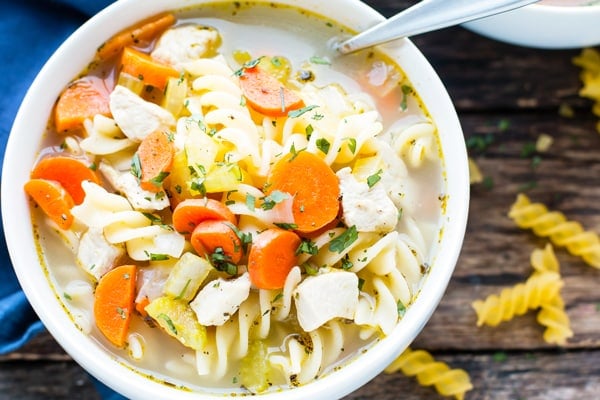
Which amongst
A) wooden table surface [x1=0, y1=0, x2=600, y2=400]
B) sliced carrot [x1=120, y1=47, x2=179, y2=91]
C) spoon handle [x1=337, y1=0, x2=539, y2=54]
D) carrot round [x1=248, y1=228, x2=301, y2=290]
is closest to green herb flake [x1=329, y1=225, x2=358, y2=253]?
carrot round [x1=248, y1=228, x2=301, y2=290]

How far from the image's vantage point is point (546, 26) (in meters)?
3.62

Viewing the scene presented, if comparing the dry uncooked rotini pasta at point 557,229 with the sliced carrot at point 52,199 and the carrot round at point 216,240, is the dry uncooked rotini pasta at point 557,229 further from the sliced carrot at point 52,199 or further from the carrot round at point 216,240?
the sliced carrot at point 52,199

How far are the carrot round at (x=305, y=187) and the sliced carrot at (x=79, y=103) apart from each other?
777 millimetres

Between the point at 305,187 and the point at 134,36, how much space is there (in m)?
0.98

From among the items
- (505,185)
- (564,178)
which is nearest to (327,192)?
(505,185)

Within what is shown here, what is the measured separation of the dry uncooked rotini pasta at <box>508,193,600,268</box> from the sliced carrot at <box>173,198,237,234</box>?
65.8 inches

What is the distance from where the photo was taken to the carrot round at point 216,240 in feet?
9.69

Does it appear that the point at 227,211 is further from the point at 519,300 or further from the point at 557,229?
the point at 557,229

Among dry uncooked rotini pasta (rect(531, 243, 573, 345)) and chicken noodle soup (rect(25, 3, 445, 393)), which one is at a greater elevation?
chicken noodle soup (rect(25, 3, 445, 393))

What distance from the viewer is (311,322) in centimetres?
298

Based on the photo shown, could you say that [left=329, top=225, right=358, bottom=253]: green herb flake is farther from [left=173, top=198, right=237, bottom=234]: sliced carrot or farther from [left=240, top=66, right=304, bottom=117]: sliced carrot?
[left=240, top=66, right=304, bottom=117]: sliced carrot

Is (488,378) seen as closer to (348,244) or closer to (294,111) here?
(348,244)

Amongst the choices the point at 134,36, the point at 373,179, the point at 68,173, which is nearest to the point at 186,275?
the point at 68,173

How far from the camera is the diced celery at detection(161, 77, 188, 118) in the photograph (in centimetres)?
322
